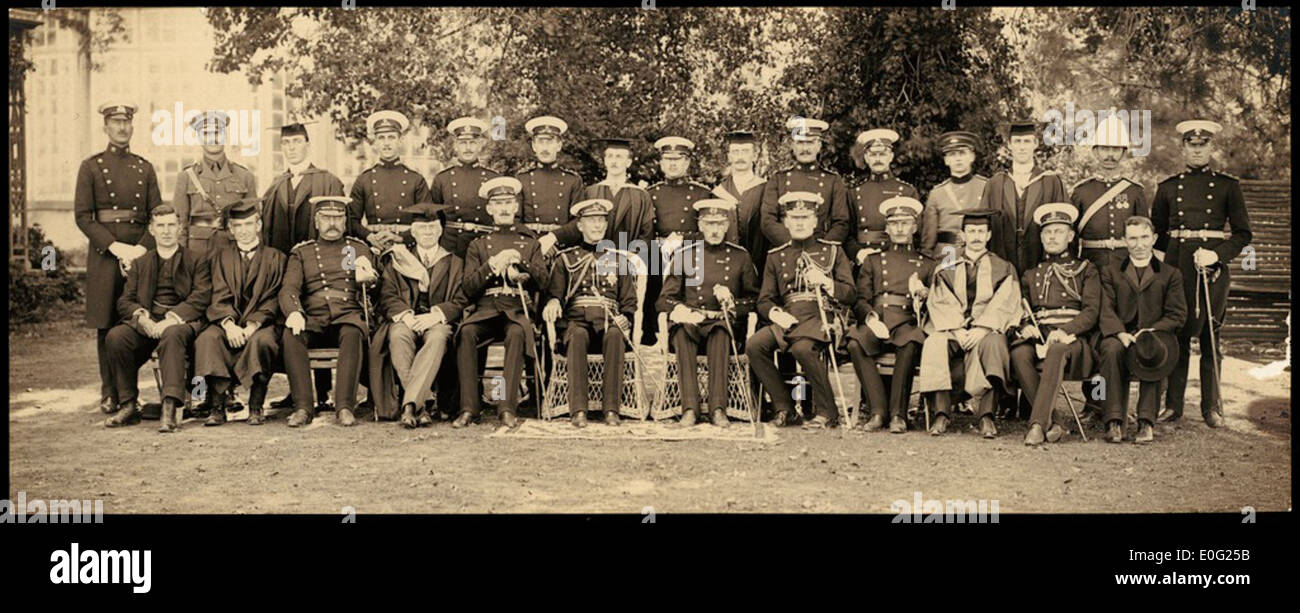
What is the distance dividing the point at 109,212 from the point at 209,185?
59 centimetres

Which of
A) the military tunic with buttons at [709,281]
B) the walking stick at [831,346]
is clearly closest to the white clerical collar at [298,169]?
the military tunic with buttons at [709,281]

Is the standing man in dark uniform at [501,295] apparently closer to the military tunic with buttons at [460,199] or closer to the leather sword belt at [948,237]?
the military tunic with buttons at [460,199]

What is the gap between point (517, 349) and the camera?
720 centimetres

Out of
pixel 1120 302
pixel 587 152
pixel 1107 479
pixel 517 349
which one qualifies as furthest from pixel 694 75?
pixel 1107 479

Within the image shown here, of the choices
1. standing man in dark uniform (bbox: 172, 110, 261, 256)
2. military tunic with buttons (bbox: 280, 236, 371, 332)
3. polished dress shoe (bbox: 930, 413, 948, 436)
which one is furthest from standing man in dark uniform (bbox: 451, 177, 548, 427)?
polished dress shoe (bbox: 930, 413, 948, 436)

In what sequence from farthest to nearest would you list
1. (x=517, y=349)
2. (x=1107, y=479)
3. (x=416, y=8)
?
(x=416, y=8)
(x=517, y=349)
(x=1107, y=479)

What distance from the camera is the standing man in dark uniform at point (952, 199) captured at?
24.7 ft

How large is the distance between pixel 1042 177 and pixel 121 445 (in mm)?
5131

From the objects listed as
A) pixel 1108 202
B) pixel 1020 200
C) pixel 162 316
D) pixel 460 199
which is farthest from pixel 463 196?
pixel 1108 202

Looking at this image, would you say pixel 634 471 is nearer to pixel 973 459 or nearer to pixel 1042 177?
pixel 973 459

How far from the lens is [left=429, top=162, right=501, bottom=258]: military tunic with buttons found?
7.79 metres

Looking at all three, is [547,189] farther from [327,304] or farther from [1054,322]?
[1054,322]

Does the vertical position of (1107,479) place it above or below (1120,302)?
below

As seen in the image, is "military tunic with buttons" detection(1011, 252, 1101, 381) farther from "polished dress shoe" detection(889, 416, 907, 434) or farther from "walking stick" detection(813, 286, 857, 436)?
"walking stick" detection(813, 286, 857, 436)
